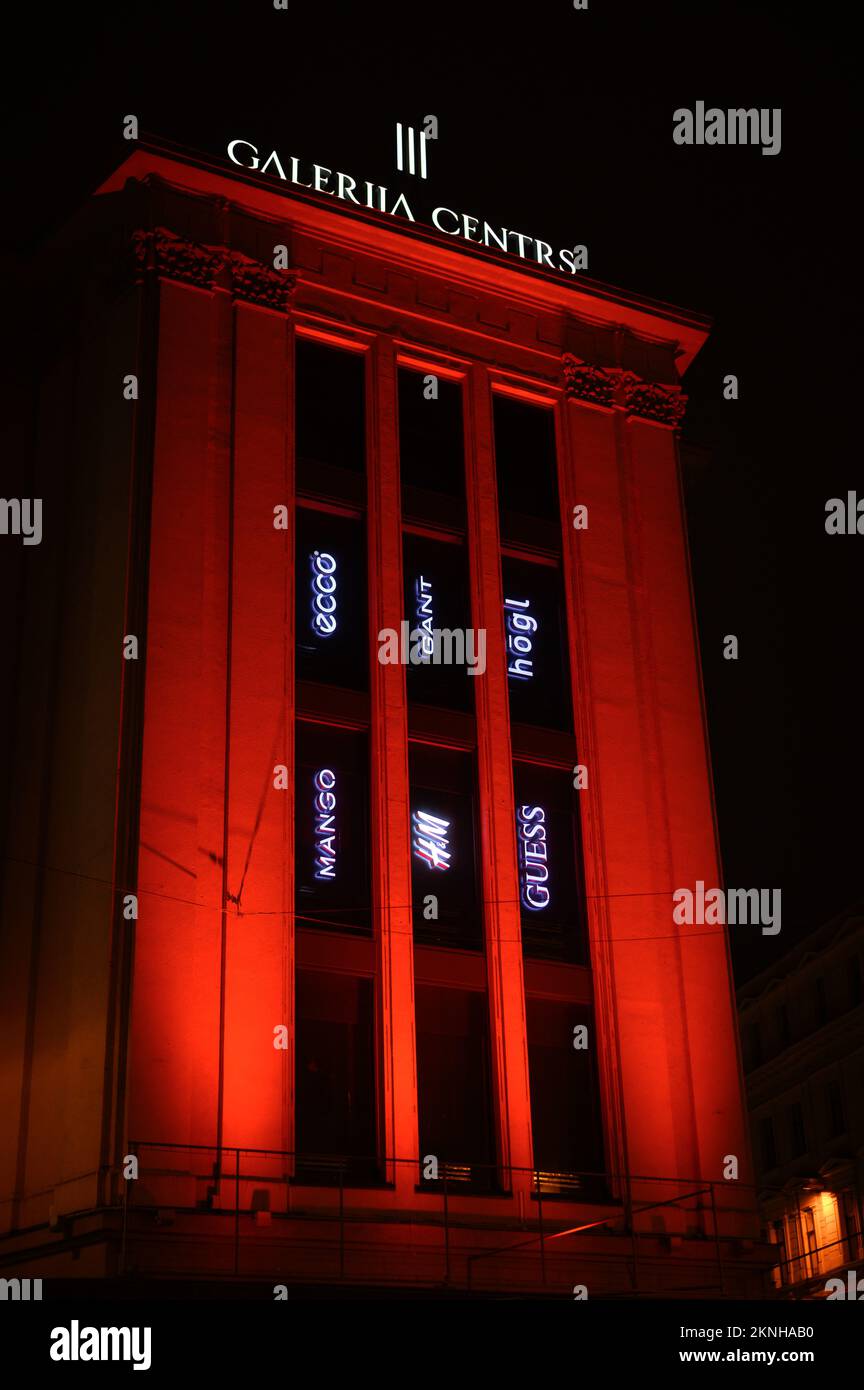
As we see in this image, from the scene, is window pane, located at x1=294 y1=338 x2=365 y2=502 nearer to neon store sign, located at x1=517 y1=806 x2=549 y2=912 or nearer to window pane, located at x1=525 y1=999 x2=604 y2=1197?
neon store sign, located at x1=517 y1=806 x2=549 y2=912

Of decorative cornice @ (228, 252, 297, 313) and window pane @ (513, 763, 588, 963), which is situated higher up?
decorative cornice @ (228, 252, 297, 313)

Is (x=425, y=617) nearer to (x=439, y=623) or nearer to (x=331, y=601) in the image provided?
(x=439, y=623)

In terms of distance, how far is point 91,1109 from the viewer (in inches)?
872

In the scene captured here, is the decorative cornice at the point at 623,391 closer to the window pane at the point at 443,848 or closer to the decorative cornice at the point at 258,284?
the decorative cornice at the point at 258,284

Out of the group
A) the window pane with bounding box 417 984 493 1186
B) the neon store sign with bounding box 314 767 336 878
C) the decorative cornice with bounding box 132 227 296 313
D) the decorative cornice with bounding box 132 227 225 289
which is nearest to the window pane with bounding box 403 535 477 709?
the neon store sign with bounding box 314 767 336 878

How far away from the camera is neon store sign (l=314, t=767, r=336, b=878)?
2589 cm

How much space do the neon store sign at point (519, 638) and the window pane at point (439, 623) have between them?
0.92m

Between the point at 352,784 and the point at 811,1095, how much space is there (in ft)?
151

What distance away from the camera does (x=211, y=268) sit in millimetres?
28922

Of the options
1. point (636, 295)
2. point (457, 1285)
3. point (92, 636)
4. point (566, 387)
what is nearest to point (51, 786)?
point (92, 636)

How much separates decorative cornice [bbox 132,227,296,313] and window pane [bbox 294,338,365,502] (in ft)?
3.76

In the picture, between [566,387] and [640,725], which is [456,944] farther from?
[566,387]

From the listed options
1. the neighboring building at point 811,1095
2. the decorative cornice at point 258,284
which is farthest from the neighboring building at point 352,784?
the neighboring building at point 811,1095

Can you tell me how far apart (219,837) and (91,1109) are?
467 cm
